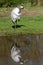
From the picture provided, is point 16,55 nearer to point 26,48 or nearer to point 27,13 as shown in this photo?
point 26,48

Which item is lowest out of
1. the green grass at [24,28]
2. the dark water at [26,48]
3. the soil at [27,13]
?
the soil at [27,13]

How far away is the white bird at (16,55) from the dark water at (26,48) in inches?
4.9

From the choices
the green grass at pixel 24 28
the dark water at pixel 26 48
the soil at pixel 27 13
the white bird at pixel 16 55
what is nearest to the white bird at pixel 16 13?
the green grass at pixel 24 28

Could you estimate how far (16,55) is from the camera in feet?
30.3

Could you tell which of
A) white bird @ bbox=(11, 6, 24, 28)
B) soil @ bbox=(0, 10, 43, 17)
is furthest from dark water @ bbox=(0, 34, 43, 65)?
soil @ bbox=(0, 10, 43, 17)

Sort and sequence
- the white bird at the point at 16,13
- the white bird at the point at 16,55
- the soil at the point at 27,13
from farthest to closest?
the soil at the point at 27,13
the white bird at the point at 16,13
the white bird at the point at 16,55

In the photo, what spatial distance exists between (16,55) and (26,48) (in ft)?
4.35

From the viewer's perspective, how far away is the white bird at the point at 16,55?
8656 mm

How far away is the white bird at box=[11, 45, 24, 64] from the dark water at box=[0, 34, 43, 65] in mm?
123

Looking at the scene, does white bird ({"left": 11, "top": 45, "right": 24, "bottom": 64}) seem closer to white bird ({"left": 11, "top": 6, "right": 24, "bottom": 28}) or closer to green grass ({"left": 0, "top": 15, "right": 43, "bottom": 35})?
green grass ({"left": 0, "top": 15, "right": 43, "bottom": 35})

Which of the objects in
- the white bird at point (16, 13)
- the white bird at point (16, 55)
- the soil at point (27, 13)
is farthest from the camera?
the soil at point (27, 13)

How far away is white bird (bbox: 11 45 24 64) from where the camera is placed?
8.66 meters

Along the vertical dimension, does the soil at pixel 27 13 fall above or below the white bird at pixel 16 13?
below

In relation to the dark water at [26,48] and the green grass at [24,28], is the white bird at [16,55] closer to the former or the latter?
the dark water at [26,48]
